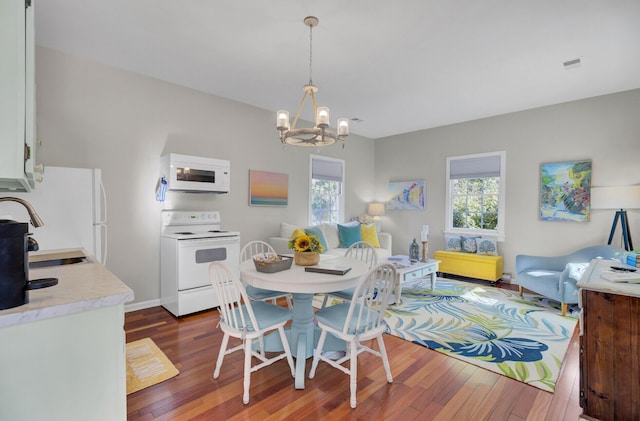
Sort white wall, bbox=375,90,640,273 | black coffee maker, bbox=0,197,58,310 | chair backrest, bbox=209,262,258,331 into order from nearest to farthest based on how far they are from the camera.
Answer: black coffee maker, bbox=0,197,58,310 < chair backrest, bbox=209,262,258,331 < white wall, bbox=375,90,640,273

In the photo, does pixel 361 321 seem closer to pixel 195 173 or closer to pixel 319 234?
pixel 195 173

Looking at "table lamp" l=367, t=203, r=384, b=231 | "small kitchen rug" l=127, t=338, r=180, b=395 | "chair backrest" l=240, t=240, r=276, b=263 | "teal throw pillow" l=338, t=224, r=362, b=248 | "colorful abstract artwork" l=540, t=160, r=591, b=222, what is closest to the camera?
"small kitchen rug" l=127, t=338, r=180, b=395

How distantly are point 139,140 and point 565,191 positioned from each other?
5680 mm

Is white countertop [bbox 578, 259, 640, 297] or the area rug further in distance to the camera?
the area rug

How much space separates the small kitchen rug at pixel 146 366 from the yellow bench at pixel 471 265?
4.39 meters

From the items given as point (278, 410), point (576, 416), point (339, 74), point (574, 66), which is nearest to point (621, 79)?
point (574, 66)

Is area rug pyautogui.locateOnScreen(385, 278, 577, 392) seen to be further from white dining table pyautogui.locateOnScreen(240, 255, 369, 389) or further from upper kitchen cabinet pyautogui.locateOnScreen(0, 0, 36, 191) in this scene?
upper kitchen cabinet pyautogui.locateOnScreen(0, 0, 36, 191)

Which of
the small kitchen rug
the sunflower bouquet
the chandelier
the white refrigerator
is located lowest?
the small kitchen rug

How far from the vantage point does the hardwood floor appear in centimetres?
185

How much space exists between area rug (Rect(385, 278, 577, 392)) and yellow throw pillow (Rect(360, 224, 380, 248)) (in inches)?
46.9

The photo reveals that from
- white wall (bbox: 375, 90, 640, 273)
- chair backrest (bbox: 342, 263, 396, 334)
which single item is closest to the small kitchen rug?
chair backrest (bbox: 342, 263, 396, 334)

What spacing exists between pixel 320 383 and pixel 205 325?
1546 mm

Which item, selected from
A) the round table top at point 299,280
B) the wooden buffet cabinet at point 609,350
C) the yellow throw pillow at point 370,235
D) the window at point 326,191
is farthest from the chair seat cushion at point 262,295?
the yellow throw pillow at point 370,235

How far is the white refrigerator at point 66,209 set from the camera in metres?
2.41
